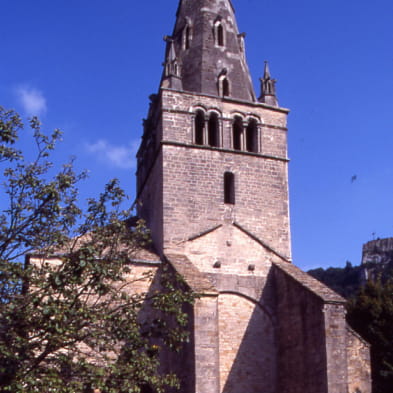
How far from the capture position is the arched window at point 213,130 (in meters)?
22.7

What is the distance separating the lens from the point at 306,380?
1802cm

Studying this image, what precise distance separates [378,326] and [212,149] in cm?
1114

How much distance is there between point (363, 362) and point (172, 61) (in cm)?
1278

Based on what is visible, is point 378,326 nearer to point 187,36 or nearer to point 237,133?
point 237,133

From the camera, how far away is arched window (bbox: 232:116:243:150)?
906 inches

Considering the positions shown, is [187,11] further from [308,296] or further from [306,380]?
[306,380]

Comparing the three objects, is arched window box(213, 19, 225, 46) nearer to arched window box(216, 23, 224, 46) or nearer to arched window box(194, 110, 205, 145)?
arched window box(216, 23, 224, 46)

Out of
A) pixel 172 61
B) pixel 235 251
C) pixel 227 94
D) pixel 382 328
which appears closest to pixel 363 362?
pixel 235 251

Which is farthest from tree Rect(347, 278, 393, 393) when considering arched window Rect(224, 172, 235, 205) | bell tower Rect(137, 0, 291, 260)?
arched window Rect(224, 172, 235, 205)

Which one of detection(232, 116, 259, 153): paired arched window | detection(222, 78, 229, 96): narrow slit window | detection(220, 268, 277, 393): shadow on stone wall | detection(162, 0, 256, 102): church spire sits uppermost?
detection(162, 0, 256, 102): church spire

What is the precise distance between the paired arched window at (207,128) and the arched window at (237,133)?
0.75m

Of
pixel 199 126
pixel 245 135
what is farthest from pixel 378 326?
pixel 199 126

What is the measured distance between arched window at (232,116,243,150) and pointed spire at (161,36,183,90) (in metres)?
2.46

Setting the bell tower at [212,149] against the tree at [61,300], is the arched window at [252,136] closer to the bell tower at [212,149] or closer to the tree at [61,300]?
the bell tower at [212,149]
